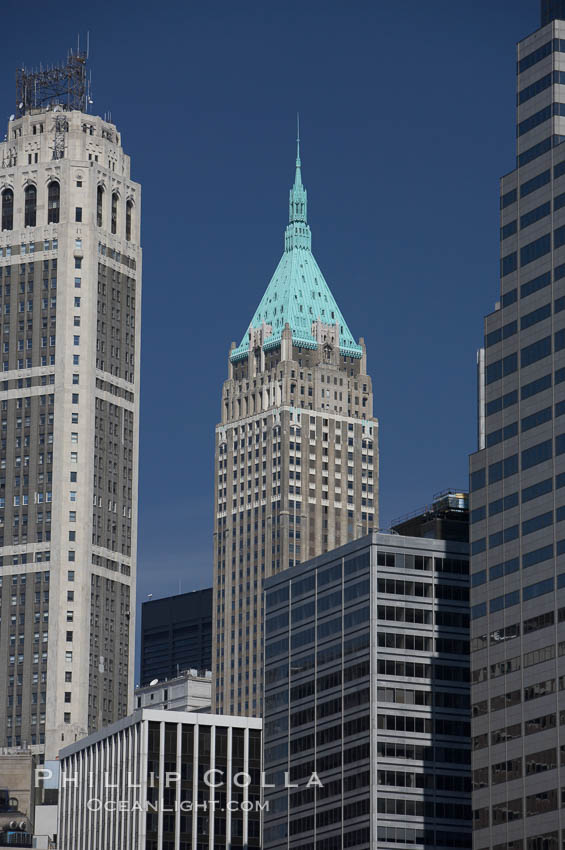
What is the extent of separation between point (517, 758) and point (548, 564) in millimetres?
18099

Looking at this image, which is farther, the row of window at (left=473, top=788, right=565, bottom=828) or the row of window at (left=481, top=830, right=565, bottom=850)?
the row of window at (left=473, top=788, right=565, bottom=828)

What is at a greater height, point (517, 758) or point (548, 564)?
point (548, 564)

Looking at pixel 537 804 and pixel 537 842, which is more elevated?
pixel 537 804

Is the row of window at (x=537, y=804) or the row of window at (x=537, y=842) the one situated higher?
the row of window at (x=537, y=804)

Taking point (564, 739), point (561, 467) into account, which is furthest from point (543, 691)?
point (561, 467)

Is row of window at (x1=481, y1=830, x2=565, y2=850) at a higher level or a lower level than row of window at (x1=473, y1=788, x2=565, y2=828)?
lower

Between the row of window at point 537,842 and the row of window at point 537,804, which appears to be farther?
the row of window at point 537,804

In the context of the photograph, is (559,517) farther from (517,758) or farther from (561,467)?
(517,758)

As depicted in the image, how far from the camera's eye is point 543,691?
19738 cm

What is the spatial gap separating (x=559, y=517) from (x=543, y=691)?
1588cm

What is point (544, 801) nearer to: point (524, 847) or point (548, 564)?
point (524, 847)

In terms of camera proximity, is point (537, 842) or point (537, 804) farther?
point (537, 804)

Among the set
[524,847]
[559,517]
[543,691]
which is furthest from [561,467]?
[524,847]

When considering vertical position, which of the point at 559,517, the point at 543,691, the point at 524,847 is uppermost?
the point at 559,517
